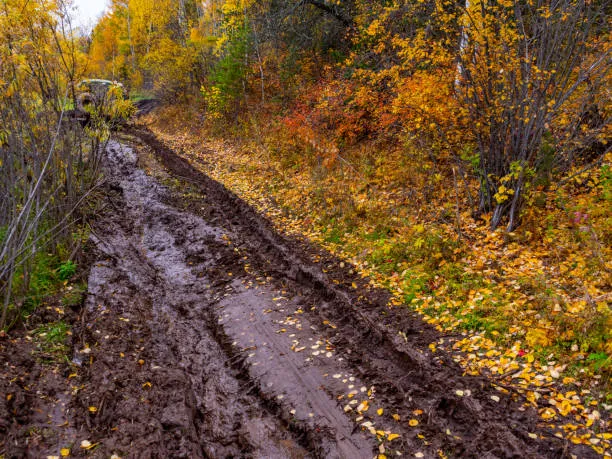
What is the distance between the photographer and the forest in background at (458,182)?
5101 mm

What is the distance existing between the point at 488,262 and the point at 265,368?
384 centimetres

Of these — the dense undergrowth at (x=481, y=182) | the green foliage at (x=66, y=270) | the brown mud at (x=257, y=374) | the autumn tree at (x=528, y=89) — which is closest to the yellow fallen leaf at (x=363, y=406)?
the brown mud at (x=257, y=374)

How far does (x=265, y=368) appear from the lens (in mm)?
5105

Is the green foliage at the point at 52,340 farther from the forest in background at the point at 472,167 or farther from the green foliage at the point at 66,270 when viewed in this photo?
the forest in background at the point at 472,167

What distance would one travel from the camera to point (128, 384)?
4703 mm

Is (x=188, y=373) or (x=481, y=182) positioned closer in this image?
(x=188, y=373)

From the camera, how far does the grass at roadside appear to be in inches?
175

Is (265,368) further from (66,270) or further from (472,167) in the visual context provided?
(472,167)

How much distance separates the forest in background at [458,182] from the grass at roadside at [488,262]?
0.09ft

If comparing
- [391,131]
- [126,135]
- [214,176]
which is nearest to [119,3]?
[126,135]

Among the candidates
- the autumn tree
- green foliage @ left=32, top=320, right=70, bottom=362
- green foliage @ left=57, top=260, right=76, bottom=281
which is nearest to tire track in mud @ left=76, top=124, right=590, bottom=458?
green foliage @ left=32, top=320, right=70, bottom=362

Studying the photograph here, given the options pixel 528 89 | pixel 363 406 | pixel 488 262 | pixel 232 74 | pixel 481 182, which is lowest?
pixel 363 406

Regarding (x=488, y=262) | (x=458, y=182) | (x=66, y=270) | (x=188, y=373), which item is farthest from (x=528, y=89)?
(x=66, y=270)

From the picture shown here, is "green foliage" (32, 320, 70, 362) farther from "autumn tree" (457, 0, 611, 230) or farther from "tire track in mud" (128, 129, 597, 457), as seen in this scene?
"autumn tree" (457, 0, 611, 230)
